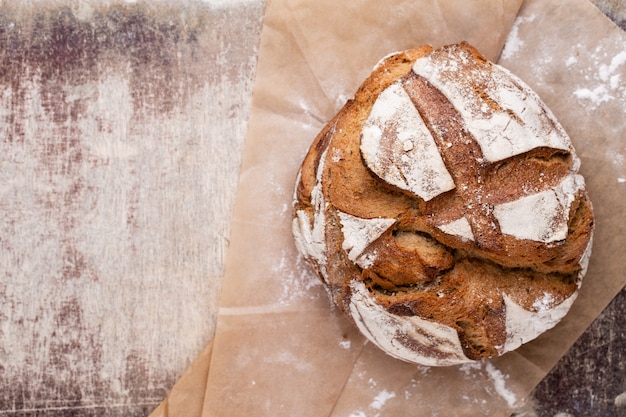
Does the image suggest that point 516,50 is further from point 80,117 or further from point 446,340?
point 80,117

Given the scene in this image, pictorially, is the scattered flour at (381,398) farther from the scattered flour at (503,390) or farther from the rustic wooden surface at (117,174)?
the rustic wooden surface at (117,174)

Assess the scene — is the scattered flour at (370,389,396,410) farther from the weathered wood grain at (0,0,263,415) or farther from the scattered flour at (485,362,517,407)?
the weathered wood grain at (0,0,263,415)

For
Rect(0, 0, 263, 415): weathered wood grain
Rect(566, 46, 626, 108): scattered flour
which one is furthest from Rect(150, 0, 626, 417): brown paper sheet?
Rect(0, 0, 263, 415): weathered wood grain

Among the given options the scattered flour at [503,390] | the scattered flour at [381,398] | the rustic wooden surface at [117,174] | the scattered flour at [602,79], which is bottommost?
the scattered flour at [381,398]

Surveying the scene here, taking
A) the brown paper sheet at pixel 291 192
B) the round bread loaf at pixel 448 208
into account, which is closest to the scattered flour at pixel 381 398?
the brown paper sheet at pixel 291 192

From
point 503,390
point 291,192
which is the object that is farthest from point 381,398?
point 291,192

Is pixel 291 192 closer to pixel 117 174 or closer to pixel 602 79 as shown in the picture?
pixel 117 174

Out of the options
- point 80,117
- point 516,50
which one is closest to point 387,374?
point 516,50
